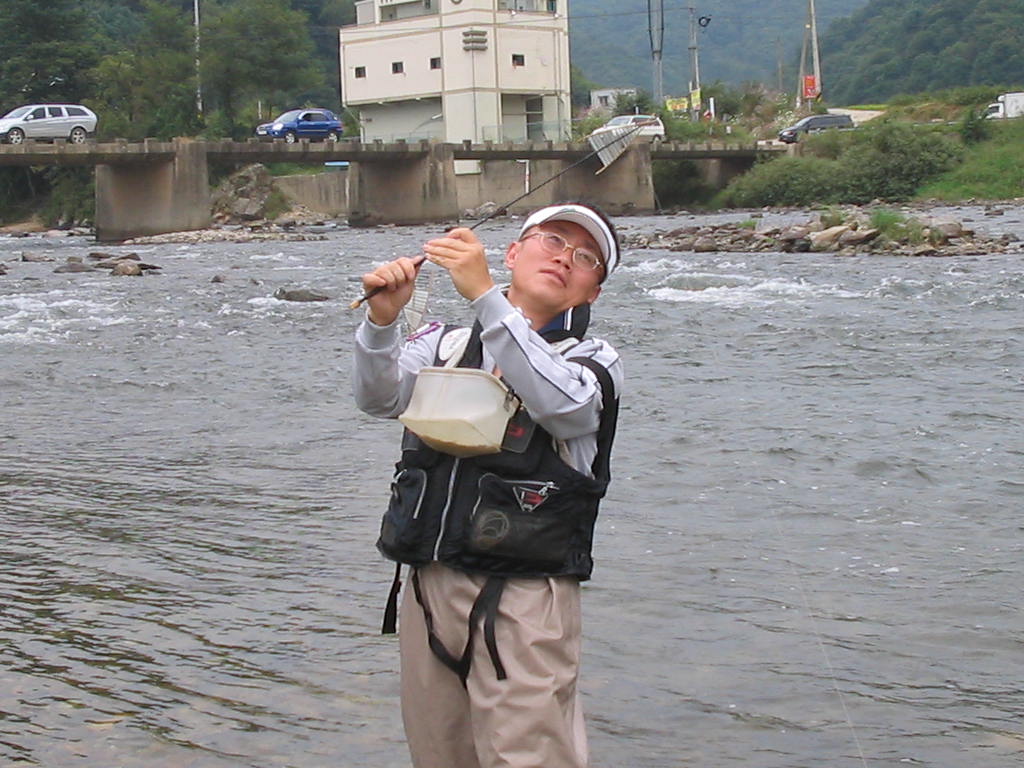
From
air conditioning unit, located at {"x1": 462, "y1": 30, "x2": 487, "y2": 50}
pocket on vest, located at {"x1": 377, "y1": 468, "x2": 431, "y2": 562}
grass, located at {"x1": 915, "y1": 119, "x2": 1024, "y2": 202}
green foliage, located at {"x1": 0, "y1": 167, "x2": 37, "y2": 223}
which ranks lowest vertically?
pocket on vest, located at {"x1": 377, "y1": 468, "x2": 431, "y2": 562}

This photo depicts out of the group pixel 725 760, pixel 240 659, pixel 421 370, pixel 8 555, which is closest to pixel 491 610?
pixel 421 370

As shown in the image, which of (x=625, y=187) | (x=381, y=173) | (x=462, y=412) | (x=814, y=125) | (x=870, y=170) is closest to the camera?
(x=462, y=412)

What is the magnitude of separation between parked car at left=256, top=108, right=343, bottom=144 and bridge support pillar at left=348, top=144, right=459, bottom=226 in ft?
11.6

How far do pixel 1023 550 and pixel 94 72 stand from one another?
75639 millimetres

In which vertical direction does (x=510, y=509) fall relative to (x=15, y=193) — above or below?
below

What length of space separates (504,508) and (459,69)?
237ft

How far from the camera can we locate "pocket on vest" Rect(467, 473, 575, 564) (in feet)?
9.54

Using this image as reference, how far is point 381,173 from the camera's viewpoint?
58.9 m

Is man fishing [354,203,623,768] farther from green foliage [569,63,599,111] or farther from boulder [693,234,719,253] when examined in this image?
green foliage [569,63,599,111]

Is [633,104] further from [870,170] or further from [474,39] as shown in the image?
[870,170]

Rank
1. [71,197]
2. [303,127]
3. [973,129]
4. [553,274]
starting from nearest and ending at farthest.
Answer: [553,274]
[973,129]
[303,127]
[71,197]

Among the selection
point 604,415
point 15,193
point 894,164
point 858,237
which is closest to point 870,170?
point 894,164

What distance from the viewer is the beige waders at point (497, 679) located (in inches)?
112

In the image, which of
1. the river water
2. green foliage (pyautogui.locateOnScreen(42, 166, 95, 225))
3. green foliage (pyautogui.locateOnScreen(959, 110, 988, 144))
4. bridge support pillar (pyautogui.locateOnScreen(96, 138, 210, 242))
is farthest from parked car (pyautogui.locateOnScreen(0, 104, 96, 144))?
the river water
